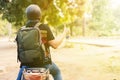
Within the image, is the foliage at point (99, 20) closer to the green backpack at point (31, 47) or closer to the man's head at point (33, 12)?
the man's head at point (33, 12)

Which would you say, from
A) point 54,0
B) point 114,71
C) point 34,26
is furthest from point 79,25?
point 34,26

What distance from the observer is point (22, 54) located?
4.93 meters

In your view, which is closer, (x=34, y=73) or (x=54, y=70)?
(x=34, y=73)

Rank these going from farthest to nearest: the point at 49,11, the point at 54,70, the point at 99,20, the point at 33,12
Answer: the point at 99,20, the point at 49,11, the point at 54,70, the point at 33,12

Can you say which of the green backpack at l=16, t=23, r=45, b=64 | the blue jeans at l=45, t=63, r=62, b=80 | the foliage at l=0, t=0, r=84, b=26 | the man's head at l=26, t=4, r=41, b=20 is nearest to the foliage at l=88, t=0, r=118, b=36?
the foliage at l=0, t=0, r=84, b=26

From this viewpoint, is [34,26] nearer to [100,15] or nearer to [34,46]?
[34,46]

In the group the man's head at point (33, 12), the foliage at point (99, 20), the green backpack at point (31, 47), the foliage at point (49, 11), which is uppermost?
the man's head at point (33, 12)

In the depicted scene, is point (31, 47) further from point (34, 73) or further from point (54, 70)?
point (54, 70)

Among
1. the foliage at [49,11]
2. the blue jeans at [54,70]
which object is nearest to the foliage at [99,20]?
the foliage at [49,11]

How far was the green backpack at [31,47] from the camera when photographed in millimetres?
4871

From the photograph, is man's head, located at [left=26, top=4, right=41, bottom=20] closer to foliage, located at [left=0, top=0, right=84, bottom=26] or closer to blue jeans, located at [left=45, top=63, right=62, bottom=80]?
blue jeans, located at [left=45, top=63, right=62, bottom=80]

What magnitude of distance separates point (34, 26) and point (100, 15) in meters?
63.6

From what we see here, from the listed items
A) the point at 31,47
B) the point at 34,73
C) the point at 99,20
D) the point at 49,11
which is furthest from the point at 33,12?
the point at 99,20

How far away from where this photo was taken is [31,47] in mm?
4895
